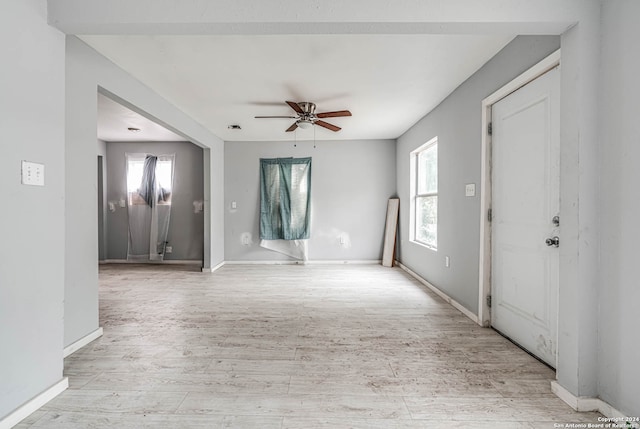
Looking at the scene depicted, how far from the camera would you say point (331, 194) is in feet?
18.8

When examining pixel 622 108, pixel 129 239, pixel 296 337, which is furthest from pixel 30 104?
pixel 129 239

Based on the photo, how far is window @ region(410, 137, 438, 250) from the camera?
13.9ft

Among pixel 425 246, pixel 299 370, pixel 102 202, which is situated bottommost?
pixel 299 370

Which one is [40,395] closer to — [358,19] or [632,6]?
[358,19]

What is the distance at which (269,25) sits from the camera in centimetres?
165

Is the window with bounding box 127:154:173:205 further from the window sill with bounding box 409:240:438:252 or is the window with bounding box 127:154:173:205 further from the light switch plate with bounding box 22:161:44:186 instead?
the window sill with bounding box 409:240:438:252

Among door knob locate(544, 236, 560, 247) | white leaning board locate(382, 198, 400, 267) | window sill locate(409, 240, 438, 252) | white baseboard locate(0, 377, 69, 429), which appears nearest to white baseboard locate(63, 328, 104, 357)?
white baseboard locate(0, 377, 69, 429)

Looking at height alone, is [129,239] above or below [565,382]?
above

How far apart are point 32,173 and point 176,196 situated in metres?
4.48

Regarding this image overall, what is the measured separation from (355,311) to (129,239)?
4.97 metres

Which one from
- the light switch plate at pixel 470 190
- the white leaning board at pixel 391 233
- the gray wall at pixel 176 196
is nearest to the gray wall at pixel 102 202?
the gray wall at pixel 176 196

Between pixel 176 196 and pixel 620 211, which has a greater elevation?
pixel 176 196

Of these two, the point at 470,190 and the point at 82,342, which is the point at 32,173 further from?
the point at 470,190

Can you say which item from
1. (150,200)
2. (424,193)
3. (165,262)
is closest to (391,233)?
(424,193)
